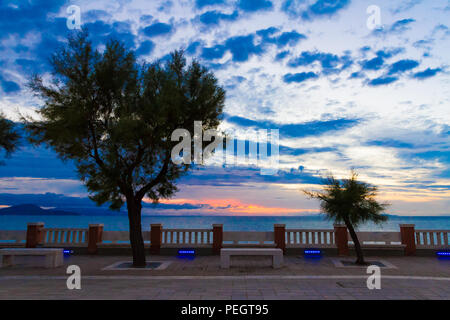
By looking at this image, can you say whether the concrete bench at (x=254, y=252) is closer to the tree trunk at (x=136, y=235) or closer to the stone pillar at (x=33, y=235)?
the tree trunk at (x=136, y=235)

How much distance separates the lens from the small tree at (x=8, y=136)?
1278 cm

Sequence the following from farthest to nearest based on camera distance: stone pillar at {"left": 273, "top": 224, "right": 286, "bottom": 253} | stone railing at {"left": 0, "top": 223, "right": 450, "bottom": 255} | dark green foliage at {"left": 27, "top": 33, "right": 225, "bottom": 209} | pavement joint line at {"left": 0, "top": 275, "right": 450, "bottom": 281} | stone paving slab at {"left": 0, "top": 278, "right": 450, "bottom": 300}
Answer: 1. stone pillar at {"left": 273, "top": 224, "right": 286, "bottom": 253}
2. stone railing at {"left": 0, "top": 223, "right": 450, "bottom": 255}
3. dark green foliage at {"left": 27, "top": 33, "right": 225, "bottom": 209}
4. pavement joint line at {"left": 0, "top": 275, "right": 450, "bottom": 281}
5. stone paving slab at {"left": 0, "top": 278, "right": 450, "bottom": 300}

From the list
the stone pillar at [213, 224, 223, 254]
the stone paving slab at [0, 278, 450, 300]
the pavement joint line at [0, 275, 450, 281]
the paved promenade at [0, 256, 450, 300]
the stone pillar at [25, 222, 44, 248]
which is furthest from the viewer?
the stone pillar at [25, 222, 44, 248]

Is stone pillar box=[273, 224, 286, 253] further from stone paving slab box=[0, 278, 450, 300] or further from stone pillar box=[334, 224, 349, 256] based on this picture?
stone paving slab box=[0, 278, 450, 300]

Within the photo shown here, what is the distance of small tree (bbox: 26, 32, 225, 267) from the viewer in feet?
35.3

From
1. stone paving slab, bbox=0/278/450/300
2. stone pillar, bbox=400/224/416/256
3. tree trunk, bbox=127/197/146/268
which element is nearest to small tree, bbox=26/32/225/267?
tree trunk, bbox=127/197/146/268

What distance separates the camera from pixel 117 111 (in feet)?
37.5

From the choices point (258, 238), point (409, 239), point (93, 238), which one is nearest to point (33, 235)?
point (93, 238)

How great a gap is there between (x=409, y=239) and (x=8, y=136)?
1766cm

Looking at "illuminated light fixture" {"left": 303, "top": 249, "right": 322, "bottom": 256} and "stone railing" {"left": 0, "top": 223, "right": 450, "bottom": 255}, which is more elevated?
"stone railing" {"left": 0, "top": 223, "right": 450, "bottom": 255}

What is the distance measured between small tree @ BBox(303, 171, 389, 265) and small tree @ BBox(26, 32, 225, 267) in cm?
566

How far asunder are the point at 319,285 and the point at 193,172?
6.45 m
